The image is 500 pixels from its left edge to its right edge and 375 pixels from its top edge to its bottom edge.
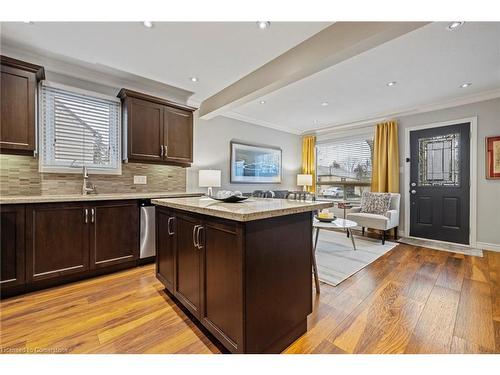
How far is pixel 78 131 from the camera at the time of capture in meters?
2.77

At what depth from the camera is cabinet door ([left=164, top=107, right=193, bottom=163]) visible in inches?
130

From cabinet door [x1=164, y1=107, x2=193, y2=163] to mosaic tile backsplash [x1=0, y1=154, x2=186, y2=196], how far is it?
0.36 m

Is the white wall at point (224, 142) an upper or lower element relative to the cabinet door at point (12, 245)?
upper

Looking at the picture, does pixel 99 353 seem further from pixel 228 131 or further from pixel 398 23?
pixel 228 131

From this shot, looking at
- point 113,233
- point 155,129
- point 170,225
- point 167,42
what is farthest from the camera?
point 155,129

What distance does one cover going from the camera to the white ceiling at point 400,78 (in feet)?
7.30

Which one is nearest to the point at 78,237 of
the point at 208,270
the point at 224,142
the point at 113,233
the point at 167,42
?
the point at 113,233

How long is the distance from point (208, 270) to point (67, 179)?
249 cm

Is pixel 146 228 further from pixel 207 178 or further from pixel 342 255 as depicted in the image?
pixel 342 255

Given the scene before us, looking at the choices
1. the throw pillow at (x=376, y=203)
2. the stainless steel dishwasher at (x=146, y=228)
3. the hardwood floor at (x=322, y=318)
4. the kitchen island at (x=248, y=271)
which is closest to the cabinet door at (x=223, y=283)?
the kitchen island at (x=248, y=271)

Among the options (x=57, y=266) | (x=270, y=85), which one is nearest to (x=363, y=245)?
(x=270, y=85)

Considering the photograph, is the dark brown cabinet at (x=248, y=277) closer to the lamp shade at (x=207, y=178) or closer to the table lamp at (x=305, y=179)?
the lamp shade at (x=207, y=178)

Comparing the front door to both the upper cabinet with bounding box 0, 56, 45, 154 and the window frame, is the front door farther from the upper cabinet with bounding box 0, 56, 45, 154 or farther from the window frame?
the upper cabinet with bounding box 0, 56, 45, 154
